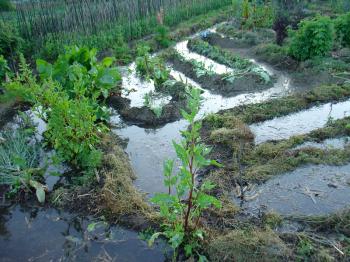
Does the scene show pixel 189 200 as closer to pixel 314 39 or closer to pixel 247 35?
pixel 314 39

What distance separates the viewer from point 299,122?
20.5 ft

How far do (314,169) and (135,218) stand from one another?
2526 millimetres

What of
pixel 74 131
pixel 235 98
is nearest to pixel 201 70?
pixel 235 98

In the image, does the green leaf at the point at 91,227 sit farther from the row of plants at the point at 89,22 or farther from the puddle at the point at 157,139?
the row of plants at the point at 89,22

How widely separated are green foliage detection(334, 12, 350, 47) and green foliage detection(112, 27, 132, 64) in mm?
5330

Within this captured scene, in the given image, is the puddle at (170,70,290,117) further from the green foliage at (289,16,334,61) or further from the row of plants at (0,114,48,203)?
the row of plants at (0,114,48,203)

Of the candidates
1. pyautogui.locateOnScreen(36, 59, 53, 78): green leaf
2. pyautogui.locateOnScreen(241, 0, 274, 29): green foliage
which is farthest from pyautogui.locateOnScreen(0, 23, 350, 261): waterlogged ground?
pyautogui.locateOnScreen(241, 0, 274, 29): green foliage

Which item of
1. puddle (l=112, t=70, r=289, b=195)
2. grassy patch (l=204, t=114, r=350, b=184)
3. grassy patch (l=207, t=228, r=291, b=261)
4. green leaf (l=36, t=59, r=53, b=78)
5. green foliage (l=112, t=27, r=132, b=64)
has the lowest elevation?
puddle (l=112, t=70, r=289, b=195)

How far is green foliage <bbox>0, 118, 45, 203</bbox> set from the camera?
4.55 m

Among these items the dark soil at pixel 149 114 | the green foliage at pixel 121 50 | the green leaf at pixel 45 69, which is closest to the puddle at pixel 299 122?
the dark soil at pixel 149 114

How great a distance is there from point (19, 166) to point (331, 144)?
451 cm

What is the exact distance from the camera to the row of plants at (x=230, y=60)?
25.8 feet

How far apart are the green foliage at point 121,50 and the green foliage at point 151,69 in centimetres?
118

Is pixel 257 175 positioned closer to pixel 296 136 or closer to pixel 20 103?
pixel 296 136
